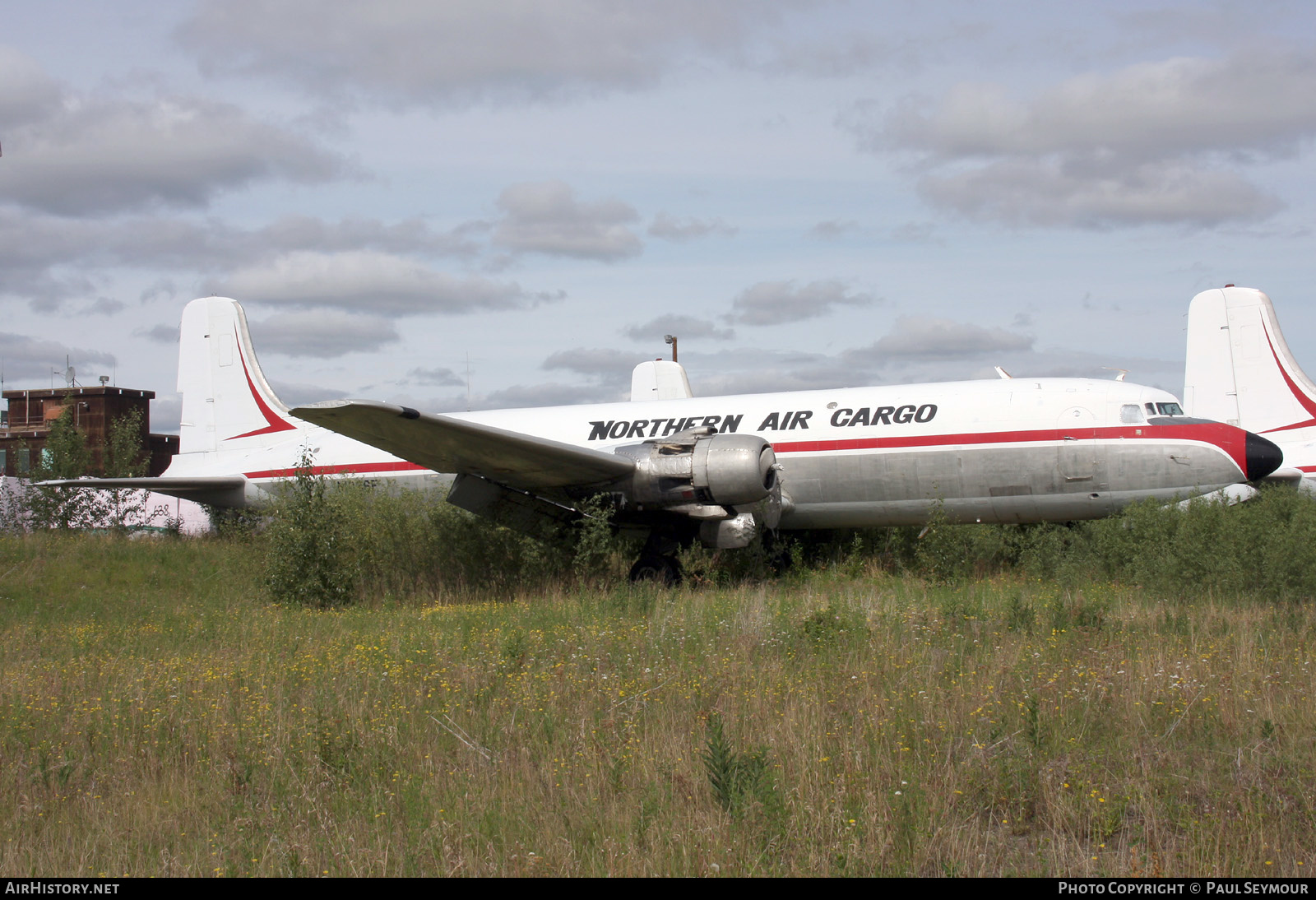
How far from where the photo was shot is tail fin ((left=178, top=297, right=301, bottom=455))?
1897cm

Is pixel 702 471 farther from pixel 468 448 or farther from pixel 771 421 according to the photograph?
pixel 468 448

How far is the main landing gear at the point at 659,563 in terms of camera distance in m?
13.7

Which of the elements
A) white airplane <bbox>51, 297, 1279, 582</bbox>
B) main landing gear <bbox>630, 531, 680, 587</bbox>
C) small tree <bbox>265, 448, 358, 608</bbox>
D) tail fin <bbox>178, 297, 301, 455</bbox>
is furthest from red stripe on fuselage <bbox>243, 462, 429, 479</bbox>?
main landing gear <bbox>630, 531, 680, 587</bbox>

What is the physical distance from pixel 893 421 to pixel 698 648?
687 cm

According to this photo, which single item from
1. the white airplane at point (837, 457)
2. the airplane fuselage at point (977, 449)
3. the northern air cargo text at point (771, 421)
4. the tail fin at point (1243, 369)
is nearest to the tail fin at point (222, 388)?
the white airplane at point (837, 457)

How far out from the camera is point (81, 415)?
56.2 m

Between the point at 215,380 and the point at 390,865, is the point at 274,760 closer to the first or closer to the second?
the point at 390,865

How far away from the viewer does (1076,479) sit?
13430 millimetres

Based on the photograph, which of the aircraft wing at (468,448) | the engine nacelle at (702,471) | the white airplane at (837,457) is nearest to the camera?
the aircraft wing at (468,448)

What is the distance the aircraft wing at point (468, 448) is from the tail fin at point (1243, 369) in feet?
41.7

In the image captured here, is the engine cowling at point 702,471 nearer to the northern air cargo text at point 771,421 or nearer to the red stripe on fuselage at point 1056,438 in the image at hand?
the northern air cargo text at point 771,421

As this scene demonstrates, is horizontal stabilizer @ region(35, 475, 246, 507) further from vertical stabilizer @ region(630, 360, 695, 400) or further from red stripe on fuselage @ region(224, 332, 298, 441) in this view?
vertical stabilizer @ region(630, 360, 695, 400)

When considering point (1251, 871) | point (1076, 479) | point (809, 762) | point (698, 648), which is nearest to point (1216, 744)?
point (1251, 871)

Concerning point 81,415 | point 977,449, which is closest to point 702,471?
point 977,449
